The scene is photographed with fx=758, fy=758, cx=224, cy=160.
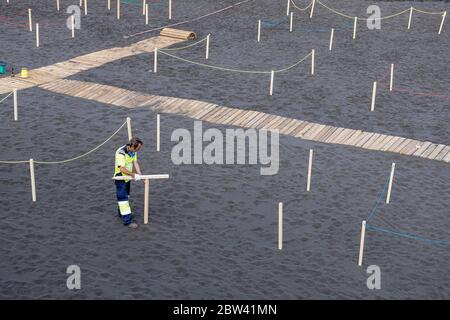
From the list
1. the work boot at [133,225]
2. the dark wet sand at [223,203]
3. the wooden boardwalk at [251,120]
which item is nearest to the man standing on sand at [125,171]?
the work boot at [133,225]

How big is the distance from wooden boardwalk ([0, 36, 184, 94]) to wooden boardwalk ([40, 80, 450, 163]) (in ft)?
2.48

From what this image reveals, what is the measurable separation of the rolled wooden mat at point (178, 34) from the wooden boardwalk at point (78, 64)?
195 millimetres

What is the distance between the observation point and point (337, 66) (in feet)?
99.3

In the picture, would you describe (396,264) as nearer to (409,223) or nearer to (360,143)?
(409,223)

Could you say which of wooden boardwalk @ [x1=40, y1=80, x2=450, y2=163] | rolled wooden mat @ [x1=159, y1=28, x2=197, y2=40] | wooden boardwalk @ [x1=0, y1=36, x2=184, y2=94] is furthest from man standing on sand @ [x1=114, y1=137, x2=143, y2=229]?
rolled wooden mat @ [x1=159, y1=28, x2=197, y2=40]

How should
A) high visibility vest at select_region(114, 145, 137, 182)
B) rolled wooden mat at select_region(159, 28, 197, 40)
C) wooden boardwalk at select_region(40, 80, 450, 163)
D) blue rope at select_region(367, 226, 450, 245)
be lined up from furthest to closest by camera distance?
1. rolled wooden mat at select_region(159, 28, 197, 40)
2. wooden boardwalk at select_region(40, 80, 450, 163)
3. blue rope at select_region(367, 226, 450, 245)
4. high visibility vest at select_region(114, 145, 137, 182)

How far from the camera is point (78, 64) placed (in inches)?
1144

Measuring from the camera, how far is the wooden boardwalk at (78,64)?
26.7 metres

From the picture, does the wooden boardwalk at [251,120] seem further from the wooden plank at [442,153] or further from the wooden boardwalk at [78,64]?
the wooden boardwalk at [78,64]

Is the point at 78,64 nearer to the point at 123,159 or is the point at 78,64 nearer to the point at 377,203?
the point at 123,159

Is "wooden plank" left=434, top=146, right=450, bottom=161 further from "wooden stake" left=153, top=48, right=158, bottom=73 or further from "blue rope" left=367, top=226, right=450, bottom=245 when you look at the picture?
"wooden stake" left=153, top=48, right=158, bottom=73

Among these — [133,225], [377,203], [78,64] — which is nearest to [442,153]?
[377,203]

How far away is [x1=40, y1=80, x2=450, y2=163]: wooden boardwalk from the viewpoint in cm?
2258

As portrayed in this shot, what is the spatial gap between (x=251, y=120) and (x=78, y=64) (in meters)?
8.44
